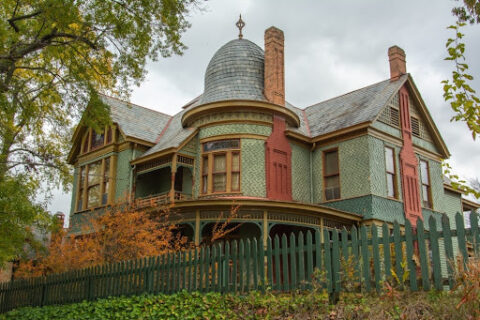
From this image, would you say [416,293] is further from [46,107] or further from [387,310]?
[46,107]

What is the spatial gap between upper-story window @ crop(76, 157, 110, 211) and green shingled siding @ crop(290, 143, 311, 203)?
8.93m

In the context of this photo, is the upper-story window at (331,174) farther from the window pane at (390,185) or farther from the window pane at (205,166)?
the window pane at (205,166)

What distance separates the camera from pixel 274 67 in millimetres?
20984

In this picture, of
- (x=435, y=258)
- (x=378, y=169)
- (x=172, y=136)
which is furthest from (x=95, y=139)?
(x=435, y=258)

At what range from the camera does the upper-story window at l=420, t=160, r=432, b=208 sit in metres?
22.2

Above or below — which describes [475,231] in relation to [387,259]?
above

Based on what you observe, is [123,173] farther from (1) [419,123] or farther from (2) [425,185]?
(1) [419,123]

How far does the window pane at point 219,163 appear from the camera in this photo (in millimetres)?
19644

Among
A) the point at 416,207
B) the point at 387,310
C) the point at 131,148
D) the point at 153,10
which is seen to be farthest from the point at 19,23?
the point at 416,207

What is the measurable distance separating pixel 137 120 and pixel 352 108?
10.9 meters

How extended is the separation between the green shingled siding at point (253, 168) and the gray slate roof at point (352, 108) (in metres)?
3.51

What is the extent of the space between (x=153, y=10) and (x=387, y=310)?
10.1 m

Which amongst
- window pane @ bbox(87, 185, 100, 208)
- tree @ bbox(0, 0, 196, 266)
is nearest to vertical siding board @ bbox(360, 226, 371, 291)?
tree @ bbox(0, 0, 196, 266)

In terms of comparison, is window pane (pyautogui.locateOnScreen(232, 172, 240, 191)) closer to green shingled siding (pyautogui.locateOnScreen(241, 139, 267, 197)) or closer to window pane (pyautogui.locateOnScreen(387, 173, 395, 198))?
green shingled siding (pyautogui.locateOnScreen(241, 139, 267, 197))
